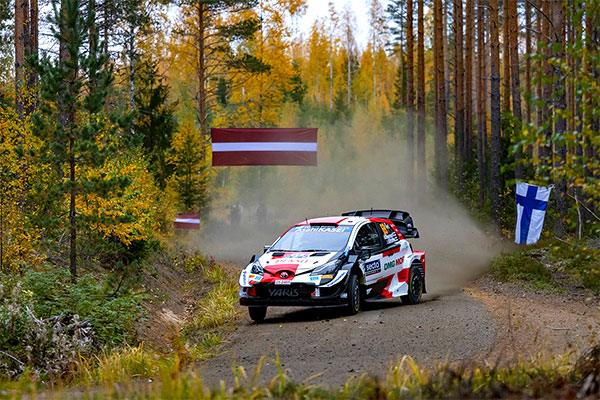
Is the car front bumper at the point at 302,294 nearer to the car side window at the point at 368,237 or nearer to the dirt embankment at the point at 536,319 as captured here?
the car side window at the point at 368,237

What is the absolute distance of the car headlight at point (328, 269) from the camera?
12828mm

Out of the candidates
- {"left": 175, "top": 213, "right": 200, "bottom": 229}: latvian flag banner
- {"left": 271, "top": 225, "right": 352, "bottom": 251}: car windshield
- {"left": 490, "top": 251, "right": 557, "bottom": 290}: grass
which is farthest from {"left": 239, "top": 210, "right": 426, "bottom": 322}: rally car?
{"left": 175, "top": 213, "right": 200, "bottom": 229}: latvian flag banner

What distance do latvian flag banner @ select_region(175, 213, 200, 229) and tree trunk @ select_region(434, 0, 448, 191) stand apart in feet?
45.2

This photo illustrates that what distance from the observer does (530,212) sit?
940 inches

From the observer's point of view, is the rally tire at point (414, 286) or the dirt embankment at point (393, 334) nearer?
the dirt embankment at point (393, 334)

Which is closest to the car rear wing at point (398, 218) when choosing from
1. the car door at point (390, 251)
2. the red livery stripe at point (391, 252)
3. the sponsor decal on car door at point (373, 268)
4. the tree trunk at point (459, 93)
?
the car door at point (390, 251)

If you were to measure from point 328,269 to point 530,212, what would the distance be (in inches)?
514

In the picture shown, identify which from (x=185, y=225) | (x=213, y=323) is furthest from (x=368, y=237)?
(x=185, y=225)

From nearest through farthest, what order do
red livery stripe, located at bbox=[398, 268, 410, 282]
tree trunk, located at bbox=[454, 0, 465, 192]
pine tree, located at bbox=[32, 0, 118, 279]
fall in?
pine tree, located at bbox=[32, 0, 118, 279]
red livery stripe, located at bbox=[398, 268, 410, 282]
tree trunk, located at bbox=[454, 0, 465, 192]

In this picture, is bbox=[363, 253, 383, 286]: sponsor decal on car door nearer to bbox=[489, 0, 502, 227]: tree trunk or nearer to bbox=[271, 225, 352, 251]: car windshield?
bbox=[271, 225, 352, 251]: car windshield

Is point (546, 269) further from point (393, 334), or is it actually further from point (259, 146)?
point (259, 146)

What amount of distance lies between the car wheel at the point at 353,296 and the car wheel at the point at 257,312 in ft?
5.26

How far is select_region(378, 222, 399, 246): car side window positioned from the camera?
49.1 ft

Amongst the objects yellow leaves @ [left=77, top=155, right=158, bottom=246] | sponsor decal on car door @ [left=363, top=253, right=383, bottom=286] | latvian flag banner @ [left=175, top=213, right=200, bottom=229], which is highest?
yellow leaves @ [left=77, top=155, right=158, bottom=246]
